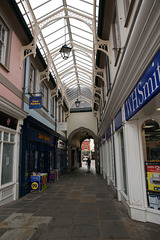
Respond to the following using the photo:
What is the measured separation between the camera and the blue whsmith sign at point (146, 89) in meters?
2.68

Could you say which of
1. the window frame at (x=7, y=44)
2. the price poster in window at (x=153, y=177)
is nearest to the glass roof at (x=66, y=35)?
the window frame at (x=7, y=44)

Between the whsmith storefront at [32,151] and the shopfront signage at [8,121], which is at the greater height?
the shopfront signage at [8,121]

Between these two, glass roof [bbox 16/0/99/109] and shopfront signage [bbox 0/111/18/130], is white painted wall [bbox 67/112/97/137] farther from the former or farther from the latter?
shopfront signage [bbox 0/111/18/130]

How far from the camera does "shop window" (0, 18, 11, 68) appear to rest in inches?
241

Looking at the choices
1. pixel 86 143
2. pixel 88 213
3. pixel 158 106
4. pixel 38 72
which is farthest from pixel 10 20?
pixel 86 143

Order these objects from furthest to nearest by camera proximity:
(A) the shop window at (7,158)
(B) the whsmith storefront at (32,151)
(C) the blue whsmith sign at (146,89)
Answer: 1. (B) the whsmith storefront at (32,151)
2. (A) the shop window at (7,158)
3. (C) the blue whsmith sign at (146,89)

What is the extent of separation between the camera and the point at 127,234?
346 cm

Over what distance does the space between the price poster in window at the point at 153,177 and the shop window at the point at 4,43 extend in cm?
631

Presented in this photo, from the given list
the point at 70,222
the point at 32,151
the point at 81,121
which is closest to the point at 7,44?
the point at 32,151

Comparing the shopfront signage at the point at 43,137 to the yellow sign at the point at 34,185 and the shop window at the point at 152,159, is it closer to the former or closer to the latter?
the yellow sign at the point at 34,185

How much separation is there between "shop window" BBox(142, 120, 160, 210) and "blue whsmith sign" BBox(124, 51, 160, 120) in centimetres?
73

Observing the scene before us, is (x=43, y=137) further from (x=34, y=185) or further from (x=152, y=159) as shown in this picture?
(x=152, y=159)

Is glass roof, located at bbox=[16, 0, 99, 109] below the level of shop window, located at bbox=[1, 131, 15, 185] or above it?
above

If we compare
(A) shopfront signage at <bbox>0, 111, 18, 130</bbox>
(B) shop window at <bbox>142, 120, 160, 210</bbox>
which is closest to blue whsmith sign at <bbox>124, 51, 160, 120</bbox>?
(B) shop window at <bbox>142, 120, 160, 210</bbox>
